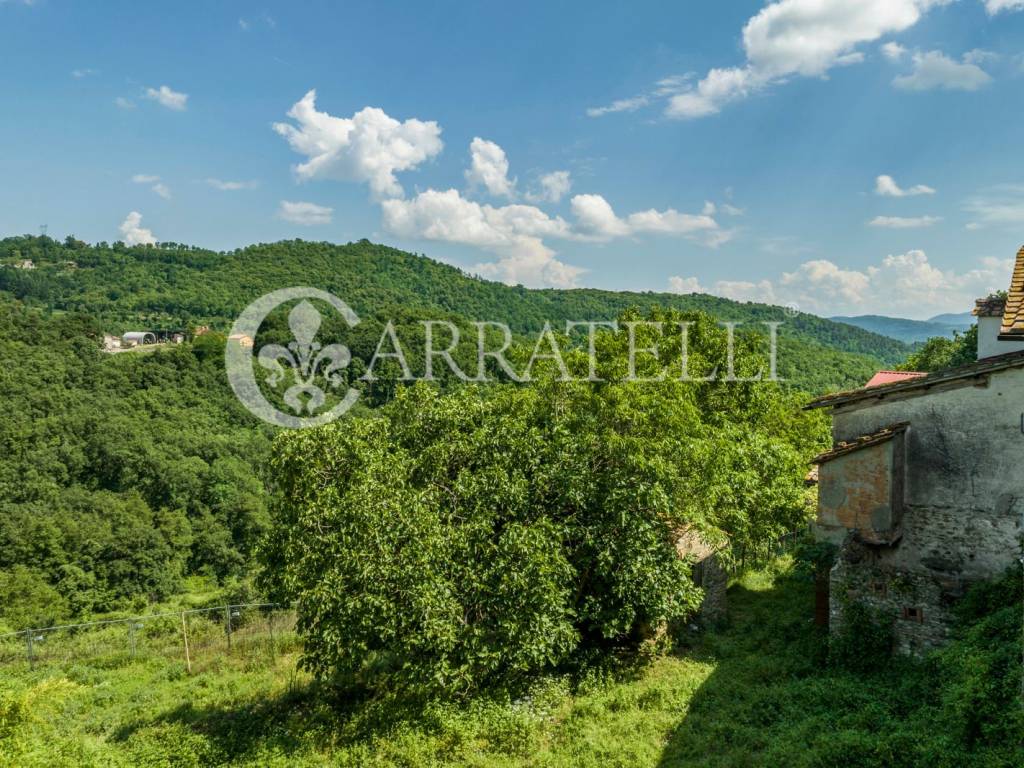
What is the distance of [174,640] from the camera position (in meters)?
17.9

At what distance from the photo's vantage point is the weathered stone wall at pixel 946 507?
8.97 meters

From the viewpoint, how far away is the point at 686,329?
16.8 m

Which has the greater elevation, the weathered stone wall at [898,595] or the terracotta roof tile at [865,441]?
the terracotta roof tile at [865,441]

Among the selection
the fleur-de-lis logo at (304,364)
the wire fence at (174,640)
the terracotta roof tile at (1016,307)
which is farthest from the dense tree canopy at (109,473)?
the terracotta roof tile at (1016,307)

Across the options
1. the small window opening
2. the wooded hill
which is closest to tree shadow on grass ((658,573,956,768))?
the small window opening

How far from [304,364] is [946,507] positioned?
210 ft

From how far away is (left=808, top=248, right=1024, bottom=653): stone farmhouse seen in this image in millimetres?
9008

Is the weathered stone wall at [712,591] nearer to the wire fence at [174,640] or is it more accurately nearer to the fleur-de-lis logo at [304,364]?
the wire fence at [174,640]

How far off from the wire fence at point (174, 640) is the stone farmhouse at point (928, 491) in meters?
13.9

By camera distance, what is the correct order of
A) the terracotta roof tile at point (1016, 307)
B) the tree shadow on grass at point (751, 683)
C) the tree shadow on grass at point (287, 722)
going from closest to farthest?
1. the tree shadow on grass at point (751, 683)
2. the terracotta roof tile at point (1016, 307)
3. the tree shadow on grass at point (287, 722)

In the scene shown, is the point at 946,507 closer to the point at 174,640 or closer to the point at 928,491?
the point at 928,491

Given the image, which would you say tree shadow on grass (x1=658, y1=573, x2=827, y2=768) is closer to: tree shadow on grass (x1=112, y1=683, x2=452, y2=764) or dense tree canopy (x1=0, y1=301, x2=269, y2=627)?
tree shadow on grass (x1=112, y1=683, x2=452, y2=764)

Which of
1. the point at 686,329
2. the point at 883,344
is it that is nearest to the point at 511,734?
the point at 686,329

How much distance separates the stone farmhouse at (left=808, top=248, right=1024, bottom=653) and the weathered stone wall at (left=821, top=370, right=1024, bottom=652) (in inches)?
0.5
